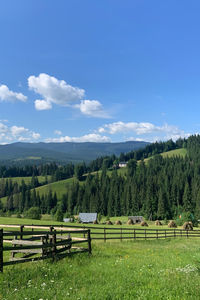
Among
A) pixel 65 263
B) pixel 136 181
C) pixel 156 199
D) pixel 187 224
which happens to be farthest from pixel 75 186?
pixel 65 263

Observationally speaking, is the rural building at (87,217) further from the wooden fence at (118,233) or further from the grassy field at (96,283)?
the grassy field at (96,283)

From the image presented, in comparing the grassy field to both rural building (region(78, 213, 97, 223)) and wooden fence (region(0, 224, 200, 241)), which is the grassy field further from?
rural building (region(78, 213, 97, 223))

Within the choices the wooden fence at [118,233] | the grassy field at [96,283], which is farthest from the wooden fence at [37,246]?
the wooden fence at [118,233]

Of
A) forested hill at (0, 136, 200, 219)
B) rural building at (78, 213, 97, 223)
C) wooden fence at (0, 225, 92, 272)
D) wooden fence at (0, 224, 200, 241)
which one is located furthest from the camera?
forested hill at (0, 136, 200, 219)

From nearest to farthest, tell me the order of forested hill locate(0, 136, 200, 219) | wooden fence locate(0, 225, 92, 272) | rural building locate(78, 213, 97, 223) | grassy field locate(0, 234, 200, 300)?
grassy field locate(0, 234, 200, 300)
wooden fence locate(0, 225, 92, 272)
rural building locate(78, 213, 97, 223)
forested hill locate(0, 136, 200, 219)

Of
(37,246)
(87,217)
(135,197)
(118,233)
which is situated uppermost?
(37,246)

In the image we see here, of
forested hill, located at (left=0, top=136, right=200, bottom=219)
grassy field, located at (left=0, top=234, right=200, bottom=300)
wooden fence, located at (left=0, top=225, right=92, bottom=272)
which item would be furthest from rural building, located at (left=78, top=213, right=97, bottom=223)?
grassy field, located at (left=0, top=234, right=200, bottom=300)

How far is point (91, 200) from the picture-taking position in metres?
140

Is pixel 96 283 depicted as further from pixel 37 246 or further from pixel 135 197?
pixel 135 197

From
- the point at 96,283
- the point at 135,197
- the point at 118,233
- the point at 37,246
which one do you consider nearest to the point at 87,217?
the point at 135,197

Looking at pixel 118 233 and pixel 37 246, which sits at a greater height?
pixel 37 246

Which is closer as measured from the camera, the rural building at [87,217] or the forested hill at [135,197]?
the rural building at [87,217]

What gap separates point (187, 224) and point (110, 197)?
7638 cm

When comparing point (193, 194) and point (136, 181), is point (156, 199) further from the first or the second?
point (136, 181)
